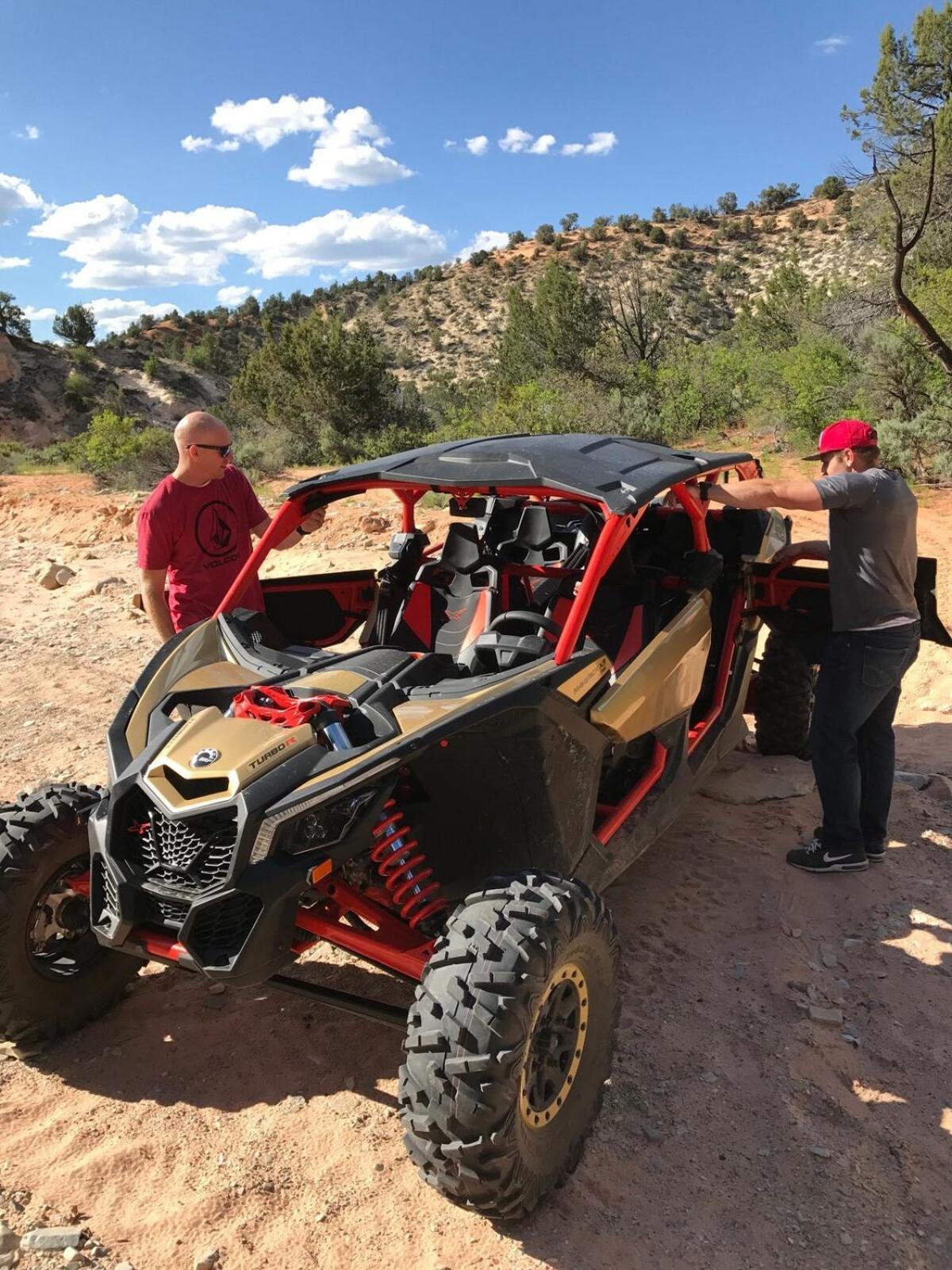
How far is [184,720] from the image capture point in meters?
2.77

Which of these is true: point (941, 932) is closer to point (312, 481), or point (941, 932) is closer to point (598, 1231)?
point (598, 1231)

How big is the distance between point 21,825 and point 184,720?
677 millimetres

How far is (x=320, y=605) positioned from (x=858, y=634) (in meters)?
2.60

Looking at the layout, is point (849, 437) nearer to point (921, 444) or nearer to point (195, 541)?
point (195, 541)

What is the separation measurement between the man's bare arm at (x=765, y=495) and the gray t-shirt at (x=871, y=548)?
166 millimetres

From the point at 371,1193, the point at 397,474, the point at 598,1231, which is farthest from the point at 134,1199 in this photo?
the point at 397,474

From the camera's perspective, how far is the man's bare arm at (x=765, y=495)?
11.9 feet

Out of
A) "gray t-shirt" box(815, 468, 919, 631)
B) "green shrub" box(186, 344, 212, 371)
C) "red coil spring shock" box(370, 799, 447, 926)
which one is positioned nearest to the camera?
"red coil spring shock" box(370, 799, 447, 926)

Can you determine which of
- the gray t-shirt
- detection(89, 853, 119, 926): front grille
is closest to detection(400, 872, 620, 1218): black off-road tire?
detection(89, 853, 119, 926): front grille

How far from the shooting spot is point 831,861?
165 inches

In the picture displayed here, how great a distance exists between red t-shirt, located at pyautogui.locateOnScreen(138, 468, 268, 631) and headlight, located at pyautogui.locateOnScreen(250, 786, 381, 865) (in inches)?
75.2

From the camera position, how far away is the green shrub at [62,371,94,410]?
145ft

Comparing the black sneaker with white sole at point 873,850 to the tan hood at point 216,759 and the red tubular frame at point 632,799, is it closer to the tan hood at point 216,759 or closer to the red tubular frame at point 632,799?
the red tubular frame at point 632,799

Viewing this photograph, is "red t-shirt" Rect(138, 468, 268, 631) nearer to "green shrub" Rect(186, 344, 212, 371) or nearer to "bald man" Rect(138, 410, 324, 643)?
"bald man" Rect(138, 410, 324, 643)
